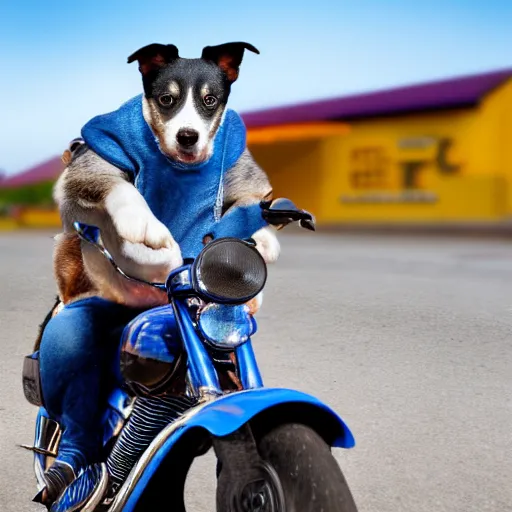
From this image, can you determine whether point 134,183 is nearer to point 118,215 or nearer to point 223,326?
point 118,215

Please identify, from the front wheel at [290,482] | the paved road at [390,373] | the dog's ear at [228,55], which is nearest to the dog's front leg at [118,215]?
the dog's ear at [228,55]

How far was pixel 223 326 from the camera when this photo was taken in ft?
7.66

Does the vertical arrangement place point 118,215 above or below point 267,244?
above

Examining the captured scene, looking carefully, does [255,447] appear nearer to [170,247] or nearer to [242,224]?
[170,247]

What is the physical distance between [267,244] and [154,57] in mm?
622

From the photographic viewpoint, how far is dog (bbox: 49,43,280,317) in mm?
2617

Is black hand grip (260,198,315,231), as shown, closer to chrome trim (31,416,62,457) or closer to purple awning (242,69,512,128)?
chrome trim (31,416,62,457)

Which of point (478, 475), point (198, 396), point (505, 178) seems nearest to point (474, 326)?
point (478, 475)

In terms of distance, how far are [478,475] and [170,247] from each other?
2.15 meters

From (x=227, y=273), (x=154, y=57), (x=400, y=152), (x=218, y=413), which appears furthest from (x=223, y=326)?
(x=400, y=152)

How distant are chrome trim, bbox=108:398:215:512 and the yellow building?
23980 mm

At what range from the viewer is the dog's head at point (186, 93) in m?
2.69

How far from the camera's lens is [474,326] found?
7.51m

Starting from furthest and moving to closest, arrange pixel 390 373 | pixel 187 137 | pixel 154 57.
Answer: pixel 390 373
pixel 154 57
pixel 187 137
